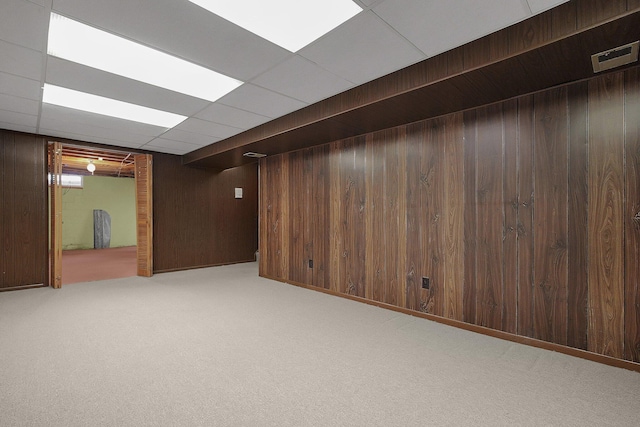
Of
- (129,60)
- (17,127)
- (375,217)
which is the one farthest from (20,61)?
(375,217)

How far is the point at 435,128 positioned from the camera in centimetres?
322

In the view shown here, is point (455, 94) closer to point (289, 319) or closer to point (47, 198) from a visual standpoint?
point (289, 319)

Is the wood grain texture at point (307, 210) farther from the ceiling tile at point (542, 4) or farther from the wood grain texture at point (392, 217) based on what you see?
the ceiling tile at point (542, 4)

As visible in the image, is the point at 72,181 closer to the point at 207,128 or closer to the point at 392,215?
the point at 207,128

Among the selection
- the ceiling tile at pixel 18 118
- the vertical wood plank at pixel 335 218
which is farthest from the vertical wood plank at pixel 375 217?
the ceiling tile at pixel 18 118

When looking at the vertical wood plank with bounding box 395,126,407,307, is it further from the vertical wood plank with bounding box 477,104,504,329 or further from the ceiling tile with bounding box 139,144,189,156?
the ceiling tile with bounding box 139,144,189,156

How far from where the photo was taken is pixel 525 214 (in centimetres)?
264

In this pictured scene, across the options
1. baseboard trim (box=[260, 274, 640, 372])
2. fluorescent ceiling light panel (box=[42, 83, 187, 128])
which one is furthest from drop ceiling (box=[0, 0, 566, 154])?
baseboard trim (box=[260, 274, 640, 372])

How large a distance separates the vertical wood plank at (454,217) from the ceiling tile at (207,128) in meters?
2.84

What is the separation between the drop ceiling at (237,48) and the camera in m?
1.80

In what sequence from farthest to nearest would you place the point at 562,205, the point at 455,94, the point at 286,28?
1. the point at 455,94
2. the point at 562,205
3. the point at 286,28

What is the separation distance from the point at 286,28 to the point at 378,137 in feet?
6.57

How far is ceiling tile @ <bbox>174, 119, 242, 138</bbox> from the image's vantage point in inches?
159

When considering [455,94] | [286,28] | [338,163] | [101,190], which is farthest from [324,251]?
[101,190]
